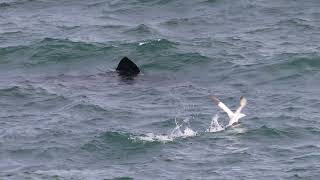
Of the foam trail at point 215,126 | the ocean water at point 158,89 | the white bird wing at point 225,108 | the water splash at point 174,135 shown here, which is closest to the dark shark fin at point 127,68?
the ocean water at point 158,89

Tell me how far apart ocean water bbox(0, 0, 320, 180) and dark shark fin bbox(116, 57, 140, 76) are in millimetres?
387

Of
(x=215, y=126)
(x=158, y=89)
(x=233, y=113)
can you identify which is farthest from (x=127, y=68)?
(x=233, y=113)

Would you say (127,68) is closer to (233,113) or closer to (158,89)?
(158,89)

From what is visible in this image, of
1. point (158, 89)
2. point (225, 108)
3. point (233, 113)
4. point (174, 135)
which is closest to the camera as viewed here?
point (174, 135)

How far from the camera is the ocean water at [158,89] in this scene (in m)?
26.3

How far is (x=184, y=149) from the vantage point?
2709 centimetres

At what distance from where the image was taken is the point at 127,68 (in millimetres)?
34938

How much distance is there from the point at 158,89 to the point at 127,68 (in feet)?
7.43

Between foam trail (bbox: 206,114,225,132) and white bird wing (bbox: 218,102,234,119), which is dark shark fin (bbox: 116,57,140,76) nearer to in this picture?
foam trail (bbox: 206,114,225,132)

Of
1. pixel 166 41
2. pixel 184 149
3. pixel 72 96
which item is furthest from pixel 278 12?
pixel 184 149

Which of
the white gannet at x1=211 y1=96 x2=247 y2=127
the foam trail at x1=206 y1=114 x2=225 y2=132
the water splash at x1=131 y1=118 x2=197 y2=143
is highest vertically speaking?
the white gannet at x1=211 y1=96 x2=247 y2=127

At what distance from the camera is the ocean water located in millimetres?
26344

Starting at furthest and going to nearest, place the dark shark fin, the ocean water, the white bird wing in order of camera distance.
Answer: the dark shark fin < the white bird wing < the ocean water

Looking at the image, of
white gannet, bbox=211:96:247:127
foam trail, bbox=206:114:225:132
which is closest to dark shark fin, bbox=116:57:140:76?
foam trail, bbox=206:114:225:132
